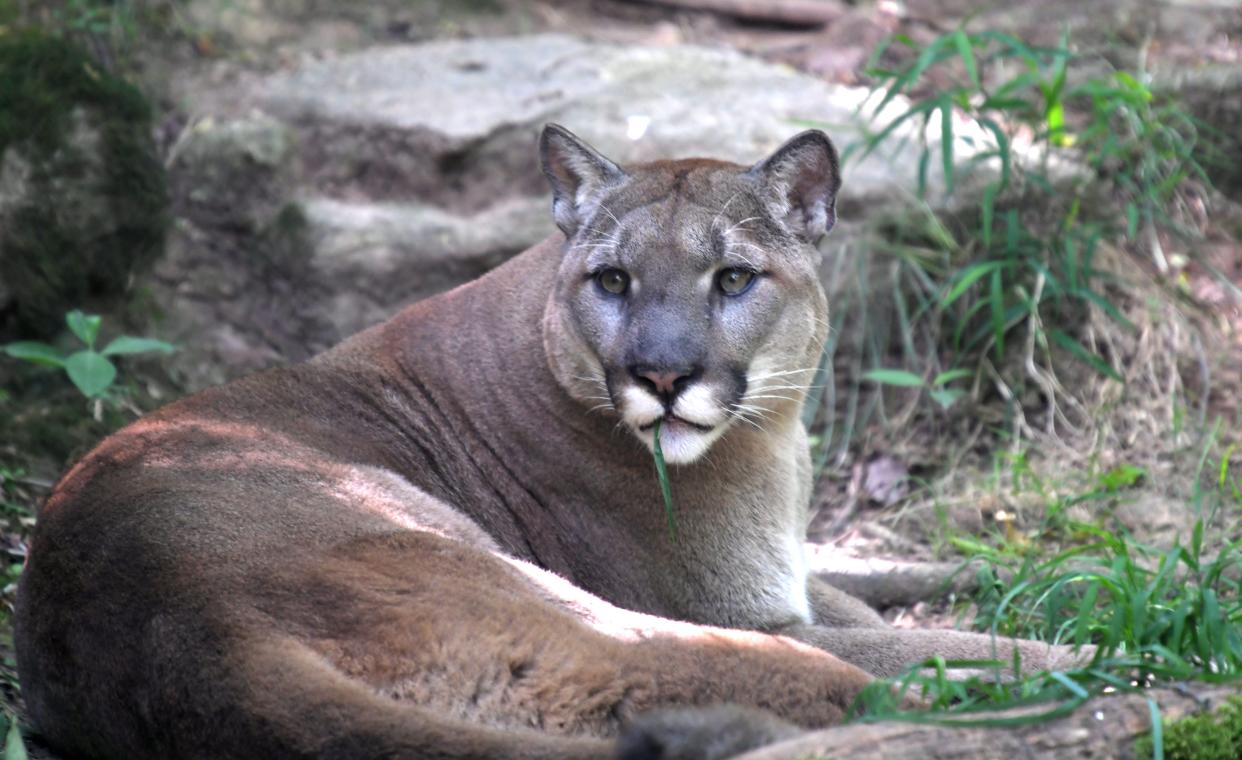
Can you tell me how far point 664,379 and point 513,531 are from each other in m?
0.81

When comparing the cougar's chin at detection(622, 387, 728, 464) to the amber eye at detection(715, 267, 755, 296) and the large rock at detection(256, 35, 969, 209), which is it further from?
the large rock at detection(256, 35, 969, 209)

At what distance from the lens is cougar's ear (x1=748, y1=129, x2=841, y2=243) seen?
476 centimetres

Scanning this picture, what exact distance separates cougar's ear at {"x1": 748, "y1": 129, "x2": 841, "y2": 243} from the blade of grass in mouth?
0.90m

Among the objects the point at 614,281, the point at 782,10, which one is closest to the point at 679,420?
the point at 614,281

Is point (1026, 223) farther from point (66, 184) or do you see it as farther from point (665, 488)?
point (66, 184)

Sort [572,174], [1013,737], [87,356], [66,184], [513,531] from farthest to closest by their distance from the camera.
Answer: [66,184]
[87,356]
[572,174]
[513,531]
[1013,737]

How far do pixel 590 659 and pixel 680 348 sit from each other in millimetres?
1201

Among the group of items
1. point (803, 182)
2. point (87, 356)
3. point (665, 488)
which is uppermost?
point (803, 182)

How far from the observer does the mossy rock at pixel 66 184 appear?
6.47 meters

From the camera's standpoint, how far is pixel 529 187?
7.58 meters

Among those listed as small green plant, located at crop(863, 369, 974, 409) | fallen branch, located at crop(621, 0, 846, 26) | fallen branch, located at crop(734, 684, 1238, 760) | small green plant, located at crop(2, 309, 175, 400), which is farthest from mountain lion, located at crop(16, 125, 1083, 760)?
fallen branch, located at crop(621, 0, 846, 26)

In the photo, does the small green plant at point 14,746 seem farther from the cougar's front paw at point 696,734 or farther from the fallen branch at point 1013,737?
the fallen branch at point 1013,737

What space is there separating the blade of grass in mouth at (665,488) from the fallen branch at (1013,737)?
4.75 feet

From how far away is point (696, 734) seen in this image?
2.86 m
